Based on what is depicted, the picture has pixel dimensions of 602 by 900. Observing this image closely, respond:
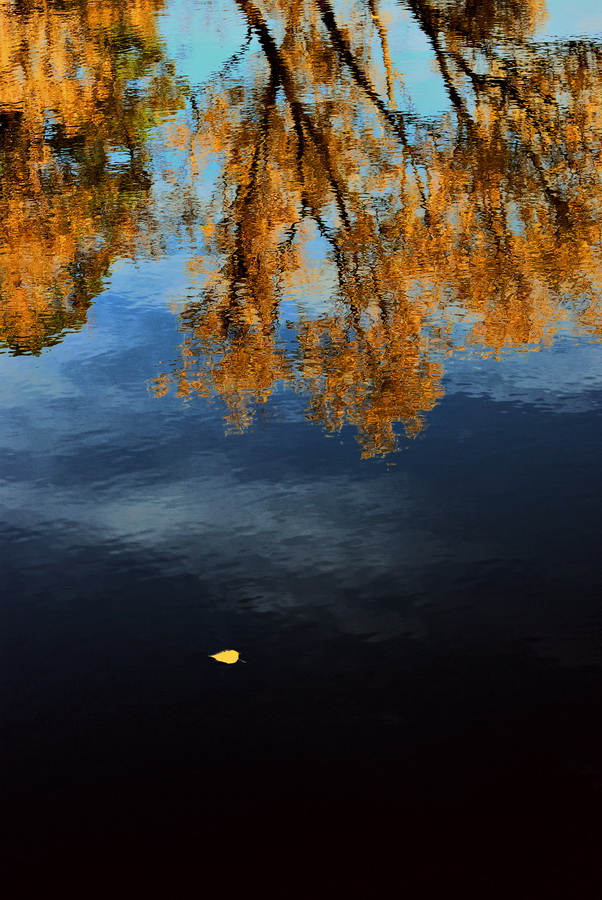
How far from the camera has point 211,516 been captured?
6.01 meters

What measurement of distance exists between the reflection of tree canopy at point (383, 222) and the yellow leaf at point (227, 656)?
2.18m

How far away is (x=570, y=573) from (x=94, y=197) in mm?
9045

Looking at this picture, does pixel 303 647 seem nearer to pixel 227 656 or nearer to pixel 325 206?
pixel 227 656

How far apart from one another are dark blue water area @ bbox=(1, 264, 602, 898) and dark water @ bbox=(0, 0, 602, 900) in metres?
0.02

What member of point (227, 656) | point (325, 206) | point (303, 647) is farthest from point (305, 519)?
point (325, 206)

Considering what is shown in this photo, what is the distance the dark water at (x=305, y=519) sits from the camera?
13.0 feet

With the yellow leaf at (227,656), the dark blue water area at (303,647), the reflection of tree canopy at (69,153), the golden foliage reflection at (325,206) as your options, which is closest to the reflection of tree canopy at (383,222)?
the golden foliage reflection at (325,206)

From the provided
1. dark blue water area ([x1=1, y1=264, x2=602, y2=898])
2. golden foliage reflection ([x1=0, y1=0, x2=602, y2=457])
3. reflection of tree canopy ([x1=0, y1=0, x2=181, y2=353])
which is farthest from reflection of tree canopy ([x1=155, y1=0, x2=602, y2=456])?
reflection of tree canopy ([x1=0, y1=0, x2=181, y2=353])

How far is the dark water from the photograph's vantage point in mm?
3973

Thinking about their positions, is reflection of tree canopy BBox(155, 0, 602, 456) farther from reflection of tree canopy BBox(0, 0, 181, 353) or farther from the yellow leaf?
the yellow leaf

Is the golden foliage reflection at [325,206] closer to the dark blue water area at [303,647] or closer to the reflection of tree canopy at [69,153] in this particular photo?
the reflection of tree canopy at [69,153]

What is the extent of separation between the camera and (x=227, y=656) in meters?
4.84

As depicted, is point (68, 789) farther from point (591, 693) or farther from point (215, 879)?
point (591, 693)

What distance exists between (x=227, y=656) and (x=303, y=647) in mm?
373
